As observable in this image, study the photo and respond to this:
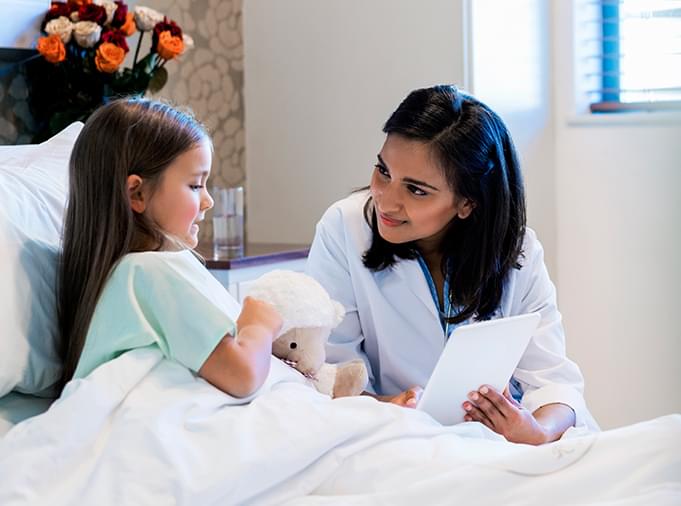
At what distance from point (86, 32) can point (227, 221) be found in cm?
57

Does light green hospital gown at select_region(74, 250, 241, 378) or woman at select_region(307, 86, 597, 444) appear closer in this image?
light green hospital gown at select_region(74, 250, 241, 378)

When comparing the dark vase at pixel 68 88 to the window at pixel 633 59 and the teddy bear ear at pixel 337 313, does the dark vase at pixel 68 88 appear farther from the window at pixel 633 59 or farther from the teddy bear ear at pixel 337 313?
the window at pixel 633 59

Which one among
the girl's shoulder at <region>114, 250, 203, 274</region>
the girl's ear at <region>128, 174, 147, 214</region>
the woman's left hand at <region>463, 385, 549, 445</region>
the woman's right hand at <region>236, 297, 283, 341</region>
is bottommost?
the woman's left hand at <region>463, 385, 549, 445</region>

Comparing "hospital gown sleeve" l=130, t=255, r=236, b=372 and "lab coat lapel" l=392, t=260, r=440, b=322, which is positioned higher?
"hospital gown sleeve" l=130, t=255, r=236, b=372

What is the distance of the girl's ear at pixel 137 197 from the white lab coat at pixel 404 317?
1.76 feet

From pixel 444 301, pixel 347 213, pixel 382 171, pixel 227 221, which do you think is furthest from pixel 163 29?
pixel 444 301

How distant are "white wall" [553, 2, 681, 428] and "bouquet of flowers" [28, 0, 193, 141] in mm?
1203

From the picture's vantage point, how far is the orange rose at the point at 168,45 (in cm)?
258

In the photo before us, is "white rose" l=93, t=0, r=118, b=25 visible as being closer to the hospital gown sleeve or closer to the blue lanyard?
the blue lanyard

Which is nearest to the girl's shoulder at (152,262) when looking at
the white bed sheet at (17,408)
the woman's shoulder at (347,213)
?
the white bed sheet at (17,408)

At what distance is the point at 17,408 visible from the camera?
1.36 m

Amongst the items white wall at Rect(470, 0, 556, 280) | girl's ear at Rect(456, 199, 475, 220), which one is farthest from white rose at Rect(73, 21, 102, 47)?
girl's ear at Rect(456, 199, 475, 220)

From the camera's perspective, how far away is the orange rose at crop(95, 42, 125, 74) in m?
2.46

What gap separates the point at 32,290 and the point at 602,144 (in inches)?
81.5
